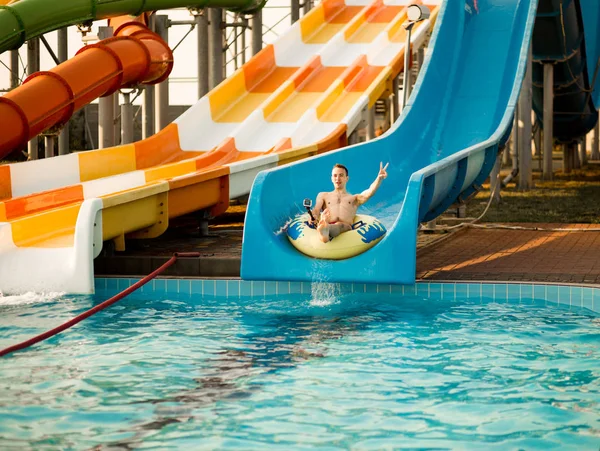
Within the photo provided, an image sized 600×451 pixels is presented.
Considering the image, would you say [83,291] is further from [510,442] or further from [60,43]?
[60,43]

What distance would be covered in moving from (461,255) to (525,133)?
534cm

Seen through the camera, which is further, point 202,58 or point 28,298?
point 202,58

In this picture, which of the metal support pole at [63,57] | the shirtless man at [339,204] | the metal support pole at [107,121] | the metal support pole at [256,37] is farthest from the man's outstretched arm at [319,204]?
the metal support pole at [256,37]

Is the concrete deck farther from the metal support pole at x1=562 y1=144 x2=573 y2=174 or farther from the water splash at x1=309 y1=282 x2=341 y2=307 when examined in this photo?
the metal support pole at x1=562 y1=144 x2=573 y2=174

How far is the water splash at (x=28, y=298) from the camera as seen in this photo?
6.49 m

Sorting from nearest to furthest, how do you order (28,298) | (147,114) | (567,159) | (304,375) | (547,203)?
(304,375) < (28,298) < (547,203) < (147,114) < (567,159)

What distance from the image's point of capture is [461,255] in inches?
312

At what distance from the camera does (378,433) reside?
3.75 metres

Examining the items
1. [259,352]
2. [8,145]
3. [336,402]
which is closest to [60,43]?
[8,145]

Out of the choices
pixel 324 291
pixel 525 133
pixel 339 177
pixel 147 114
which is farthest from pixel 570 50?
pixel 324 291

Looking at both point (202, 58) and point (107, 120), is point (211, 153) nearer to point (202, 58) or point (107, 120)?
point (107, 120)

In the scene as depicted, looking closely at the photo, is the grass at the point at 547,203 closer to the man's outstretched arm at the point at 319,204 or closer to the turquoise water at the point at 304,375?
the man's outstretched arm at the point at 319,204

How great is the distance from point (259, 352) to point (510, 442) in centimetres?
177

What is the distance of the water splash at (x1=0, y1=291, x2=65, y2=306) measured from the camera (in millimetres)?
6488
